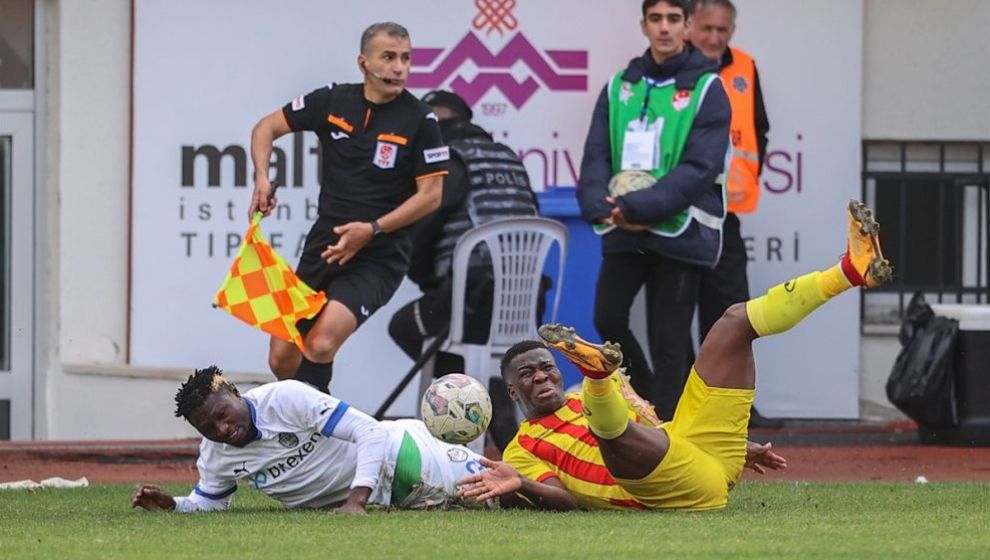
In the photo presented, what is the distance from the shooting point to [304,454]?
26.6 ft

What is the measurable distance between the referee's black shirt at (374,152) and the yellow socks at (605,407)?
119 inches

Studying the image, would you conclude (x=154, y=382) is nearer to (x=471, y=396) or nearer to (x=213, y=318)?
(x=213, y=318)

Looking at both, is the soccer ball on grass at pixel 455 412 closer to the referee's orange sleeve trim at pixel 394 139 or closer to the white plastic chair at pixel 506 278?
the referee's orange sleeve trim at pixel 394 139

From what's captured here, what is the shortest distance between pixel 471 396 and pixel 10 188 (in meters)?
5.84

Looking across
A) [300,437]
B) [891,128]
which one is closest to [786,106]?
[891,128]

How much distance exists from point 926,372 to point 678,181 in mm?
2549

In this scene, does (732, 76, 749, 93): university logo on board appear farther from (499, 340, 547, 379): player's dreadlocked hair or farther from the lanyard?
(499, 340, 547, 379): player's dreadlocked hair

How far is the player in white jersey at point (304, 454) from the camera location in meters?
7.77

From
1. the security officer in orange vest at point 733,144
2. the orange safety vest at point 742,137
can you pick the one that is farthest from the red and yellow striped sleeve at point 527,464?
the orange safety vest at point 742,137

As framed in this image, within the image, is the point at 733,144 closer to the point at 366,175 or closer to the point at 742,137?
the point at 742,137

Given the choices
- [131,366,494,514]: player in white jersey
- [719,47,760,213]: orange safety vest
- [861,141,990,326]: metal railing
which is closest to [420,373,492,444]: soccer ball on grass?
[131,366,494,514]: player in white jersey

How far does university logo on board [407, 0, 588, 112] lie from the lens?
13031 millimetres

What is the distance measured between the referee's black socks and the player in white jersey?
163 centimetres

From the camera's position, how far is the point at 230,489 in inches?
323
